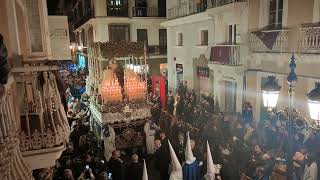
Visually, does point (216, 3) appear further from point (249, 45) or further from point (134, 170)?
point (134, 170)

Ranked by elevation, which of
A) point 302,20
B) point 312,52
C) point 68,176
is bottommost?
point 68,176

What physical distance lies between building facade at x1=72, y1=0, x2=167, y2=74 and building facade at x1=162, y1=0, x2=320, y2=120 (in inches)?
311

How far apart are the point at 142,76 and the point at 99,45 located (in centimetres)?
236

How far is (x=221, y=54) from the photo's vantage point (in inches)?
614

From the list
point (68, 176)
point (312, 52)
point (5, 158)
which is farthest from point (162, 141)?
point (5, 158)

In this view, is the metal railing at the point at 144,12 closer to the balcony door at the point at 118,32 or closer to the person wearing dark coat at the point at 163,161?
the balcony door at the point at 118,32

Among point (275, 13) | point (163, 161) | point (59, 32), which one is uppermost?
point (275, 13)

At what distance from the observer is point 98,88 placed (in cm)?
1320

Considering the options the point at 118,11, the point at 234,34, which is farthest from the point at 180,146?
the point at 118,11

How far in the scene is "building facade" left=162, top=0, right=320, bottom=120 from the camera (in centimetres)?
1166

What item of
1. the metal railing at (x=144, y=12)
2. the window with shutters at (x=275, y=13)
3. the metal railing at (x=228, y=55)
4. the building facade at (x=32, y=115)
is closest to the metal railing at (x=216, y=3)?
the window with shutters at (x=275, y=13)

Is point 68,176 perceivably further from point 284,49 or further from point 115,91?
point 284,49

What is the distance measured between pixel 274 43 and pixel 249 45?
156cm

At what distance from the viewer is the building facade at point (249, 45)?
11660 mm
